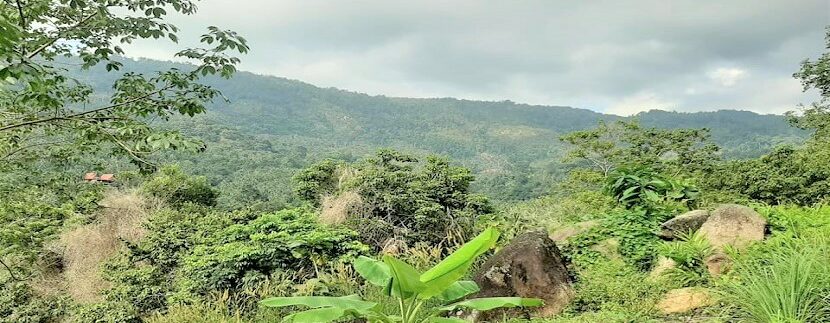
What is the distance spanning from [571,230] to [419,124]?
92.6 metres

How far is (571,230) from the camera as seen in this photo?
5.74 m

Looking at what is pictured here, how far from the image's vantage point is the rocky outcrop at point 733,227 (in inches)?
174

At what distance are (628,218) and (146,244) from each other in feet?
23.3

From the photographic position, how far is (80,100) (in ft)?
15.8

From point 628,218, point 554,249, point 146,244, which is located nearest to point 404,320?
point 554,249

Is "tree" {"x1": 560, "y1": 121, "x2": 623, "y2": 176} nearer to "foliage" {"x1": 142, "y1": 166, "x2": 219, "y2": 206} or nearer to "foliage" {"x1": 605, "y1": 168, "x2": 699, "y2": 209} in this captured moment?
"foliage" {"x1": 142, "y1": 166, "x2": 219, "y2": 206}

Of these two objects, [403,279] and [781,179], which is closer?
[403,279]

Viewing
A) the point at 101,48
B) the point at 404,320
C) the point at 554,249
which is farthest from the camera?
the point at 554,249

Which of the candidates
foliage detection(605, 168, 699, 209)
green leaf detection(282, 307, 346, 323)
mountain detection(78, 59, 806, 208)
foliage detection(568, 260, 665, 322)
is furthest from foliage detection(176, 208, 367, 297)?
mountain detection(78, 59, 806, 208)

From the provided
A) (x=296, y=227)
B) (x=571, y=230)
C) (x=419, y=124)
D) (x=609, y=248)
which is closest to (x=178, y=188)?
(x=296, y=227)

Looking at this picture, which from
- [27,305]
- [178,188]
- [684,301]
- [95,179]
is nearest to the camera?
[684,301]

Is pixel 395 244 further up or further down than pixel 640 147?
further down

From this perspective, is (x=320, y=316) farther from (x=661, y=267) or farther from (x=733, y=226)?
(x=733, y=226)

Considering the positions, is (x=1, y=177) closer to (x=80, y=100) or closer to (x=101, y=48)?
(x=80, y=100)
